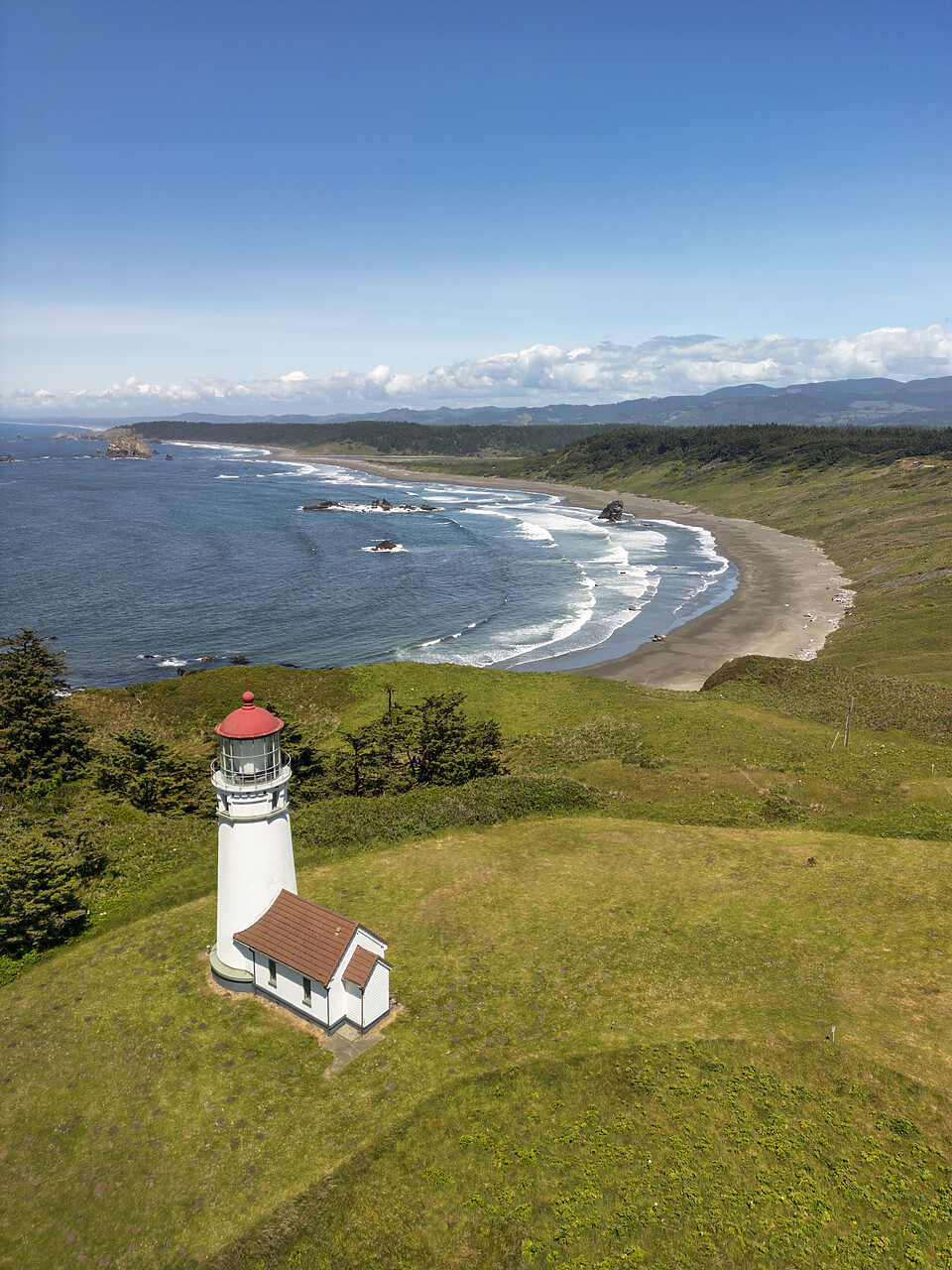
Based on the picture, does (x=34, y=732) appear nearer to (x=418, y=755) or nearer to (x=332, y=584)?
(x=418, y=755)

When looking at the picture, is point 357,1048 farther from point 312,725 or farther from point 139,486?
point 139,486

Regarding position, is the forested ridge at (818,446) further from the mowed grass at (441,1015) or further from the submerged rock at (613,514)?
the mowed grass at (441,1015)

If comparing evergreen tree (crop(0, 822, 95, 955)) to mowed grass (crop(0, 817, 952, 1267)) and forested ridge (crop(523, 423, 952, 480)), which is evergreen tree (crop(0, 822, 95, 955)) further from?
forested ridge (crop(523, 423, 952, 480))

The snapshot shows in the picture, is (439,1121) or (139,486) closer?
(439,1121)

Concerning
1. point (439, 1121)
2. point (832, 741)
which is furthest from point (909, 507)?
point (439, 1121)

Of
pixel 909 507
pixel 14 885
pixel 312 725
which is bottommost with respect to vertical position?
pixel 312 725

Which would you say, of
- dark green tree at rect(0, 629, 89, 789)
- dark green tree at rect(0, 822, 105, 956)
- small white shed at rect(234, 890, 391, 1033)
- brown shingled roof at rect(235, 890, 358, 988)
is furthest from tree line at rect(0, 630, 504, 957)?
small white shed at rect(234, 890, 391, 1033)
